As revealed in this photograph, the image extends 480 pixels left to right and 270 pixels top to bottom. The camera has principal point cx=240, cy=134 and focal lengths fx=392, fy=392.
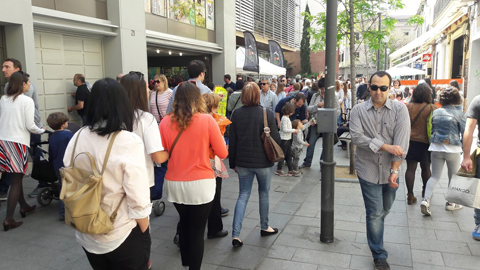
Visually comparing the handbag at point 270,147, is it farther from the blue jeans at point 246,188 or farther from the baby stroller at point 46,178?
the baby stroller at point 46,178

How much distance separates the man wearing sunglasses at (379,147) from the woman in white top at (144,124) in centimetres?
201

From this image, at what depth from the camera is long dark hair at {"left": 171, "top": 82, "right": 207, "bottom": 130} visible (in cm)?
339

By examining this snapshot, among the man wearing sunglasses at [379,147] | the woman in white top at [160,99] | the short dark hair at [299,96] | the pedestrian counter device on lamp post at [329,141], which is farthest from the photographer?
the short dark hair at [299,96]

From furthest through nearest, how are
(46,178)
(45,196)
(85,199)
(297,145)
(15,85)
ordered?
(297,145) → (45,196) → (46,178) → (15,85) → (85,199)

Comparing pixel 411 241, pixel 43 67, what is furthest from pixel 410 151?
pixel 43 67

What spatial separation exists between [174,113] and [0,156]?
3.16 m

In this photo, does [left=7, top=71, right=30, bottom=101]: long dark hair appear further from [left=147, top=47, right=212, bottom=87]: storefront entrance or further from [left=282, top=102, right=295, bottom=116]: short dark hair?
[left=147, top=47, right=212, bottom=87]: storefront entrance

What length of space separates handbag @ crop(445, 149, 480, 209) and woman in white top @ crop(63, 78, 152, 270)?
3.89 m

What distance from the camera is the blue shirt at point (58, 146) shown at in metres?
5.30

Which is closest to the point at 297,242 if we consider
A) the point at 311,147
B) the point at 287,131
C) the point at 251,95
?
the point at 251,95

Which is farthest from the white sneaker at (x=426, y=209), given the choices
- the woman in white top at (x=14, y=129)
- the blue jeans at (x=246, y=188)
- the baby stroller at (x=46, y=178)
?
the woman in white top at (x=14, y=129)

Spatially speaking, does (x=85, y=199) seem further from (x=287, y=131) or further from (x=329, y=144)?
(x=287, y=131)

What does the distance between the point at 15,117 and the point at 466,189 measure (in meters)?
5.74

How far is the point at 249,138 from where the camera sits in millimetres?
4508
